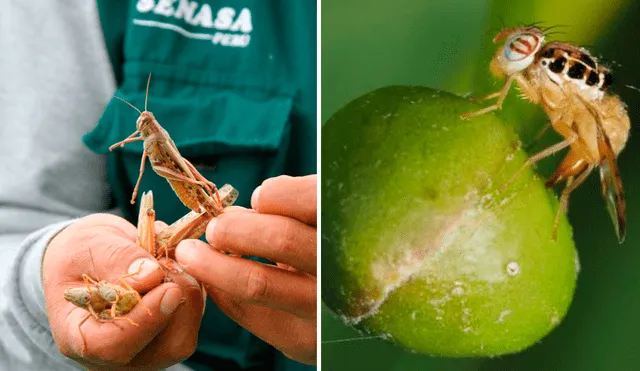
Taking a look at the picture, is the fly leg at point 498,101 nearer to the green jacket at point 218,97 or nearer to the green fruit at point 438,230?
the green fruit at point 438,230

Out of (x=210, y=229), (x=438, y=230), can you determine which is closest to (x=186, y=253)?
(x=210, y=229)

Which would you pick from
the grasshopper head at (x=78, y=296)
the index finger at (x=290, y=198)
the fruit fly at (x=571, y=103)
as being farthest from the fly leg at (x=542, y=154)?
the grasshopper head at (x=78, y=296)

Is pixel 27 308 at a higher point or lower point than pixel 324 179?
lower

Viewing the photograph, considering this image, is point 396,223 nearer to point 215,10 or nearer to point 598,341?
point 598,341

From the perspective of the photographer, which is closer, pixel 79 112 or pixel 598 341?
pixel 598 341

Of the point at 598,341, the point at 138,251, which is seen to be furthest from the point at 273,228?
the point at 598,341

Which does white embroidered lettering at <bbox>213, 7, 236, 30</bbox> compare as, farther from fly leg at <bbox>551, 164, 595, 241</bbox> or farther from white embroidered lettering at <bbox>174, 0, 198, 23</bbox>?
fly leg at <bbox>551, 164, 595, 241</bbox>
